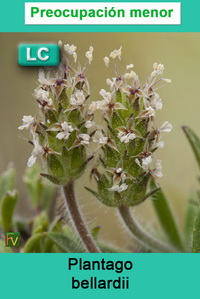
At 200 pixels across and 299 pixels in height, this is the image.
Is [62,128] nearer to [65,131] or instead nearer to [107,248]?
[65,131]

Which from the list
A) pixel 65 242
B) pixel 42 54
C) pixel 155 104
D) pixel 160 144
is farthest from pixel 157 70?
pixel 65 242

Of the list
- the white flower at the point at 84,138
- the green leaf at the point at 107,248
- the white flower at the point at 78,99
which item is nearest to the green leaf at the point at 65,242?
the green leaf at the point at 107,248

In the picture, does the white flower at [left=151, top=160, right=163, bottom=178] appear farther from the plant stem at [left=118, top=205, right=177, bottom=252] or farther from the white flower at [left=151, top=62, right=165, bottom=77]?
the white flower at [left=151, top=62, right=165, bottom=77]

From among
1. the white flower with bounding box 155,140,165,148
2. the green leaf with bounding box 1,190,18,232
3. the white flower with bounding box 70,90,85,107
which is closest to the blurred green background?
the green leaf with bounding box 1,190,18,232

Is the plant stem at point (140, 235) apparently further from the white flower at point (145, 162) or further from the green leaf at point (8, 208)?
the green leaf at point (8, 208)

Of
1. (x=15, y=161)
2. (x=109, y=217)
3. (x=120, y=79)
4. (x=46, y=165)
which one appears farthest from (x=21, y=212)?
(x=120, y=79)
